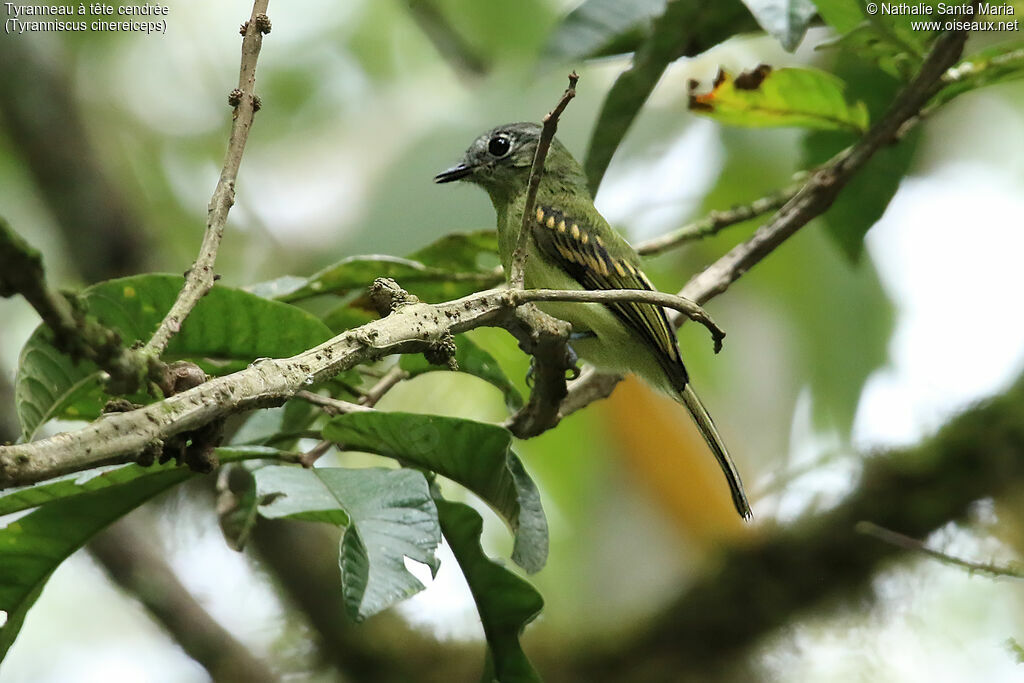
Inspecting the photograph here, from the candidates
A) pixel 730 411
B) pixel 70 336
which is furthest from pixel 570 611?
pixel 70 336

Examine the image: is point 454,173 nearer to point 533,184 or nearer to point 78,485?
point 533,184

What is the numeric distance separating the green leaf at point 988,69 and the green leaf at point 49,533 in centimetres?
225

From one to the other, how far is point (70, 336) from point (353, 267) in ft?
5.17

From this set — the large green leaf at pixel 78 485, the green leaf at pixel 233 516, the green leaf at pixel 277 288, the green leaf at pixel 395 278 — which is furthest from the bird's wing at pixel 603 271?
the large green leaf at pixel 78 485

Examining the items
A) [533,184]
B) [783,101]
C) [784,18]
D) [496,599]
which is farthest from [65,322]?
[783,101]

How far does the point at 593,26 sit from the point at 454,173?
81 centimetres

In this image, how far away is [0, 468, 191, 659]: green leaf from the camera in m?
1.77

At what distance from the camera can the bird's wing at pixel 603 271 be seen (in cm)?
288

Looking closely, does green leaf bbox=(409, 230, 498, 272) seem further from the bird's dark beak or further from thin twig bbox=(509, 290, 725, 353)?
thin twig bbox=(509, 290, 725, 353)

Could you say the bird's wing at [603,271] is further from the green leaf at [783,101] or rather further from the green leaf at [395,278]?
the green leaf at [783,101]

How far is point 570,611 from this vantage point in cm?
419

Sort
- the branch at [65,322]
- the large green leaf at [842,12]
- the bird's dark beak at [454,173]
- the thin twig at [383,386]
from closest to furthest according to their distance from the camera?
the branch at [65,322] → the thin twig at [383,386] → the large green leaf at [842,12] → the bird's dark beak at [454,173]

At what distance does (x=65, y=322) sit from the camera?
1.03m

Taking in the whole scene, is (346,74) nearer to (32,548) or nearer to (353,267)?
(353,267)
